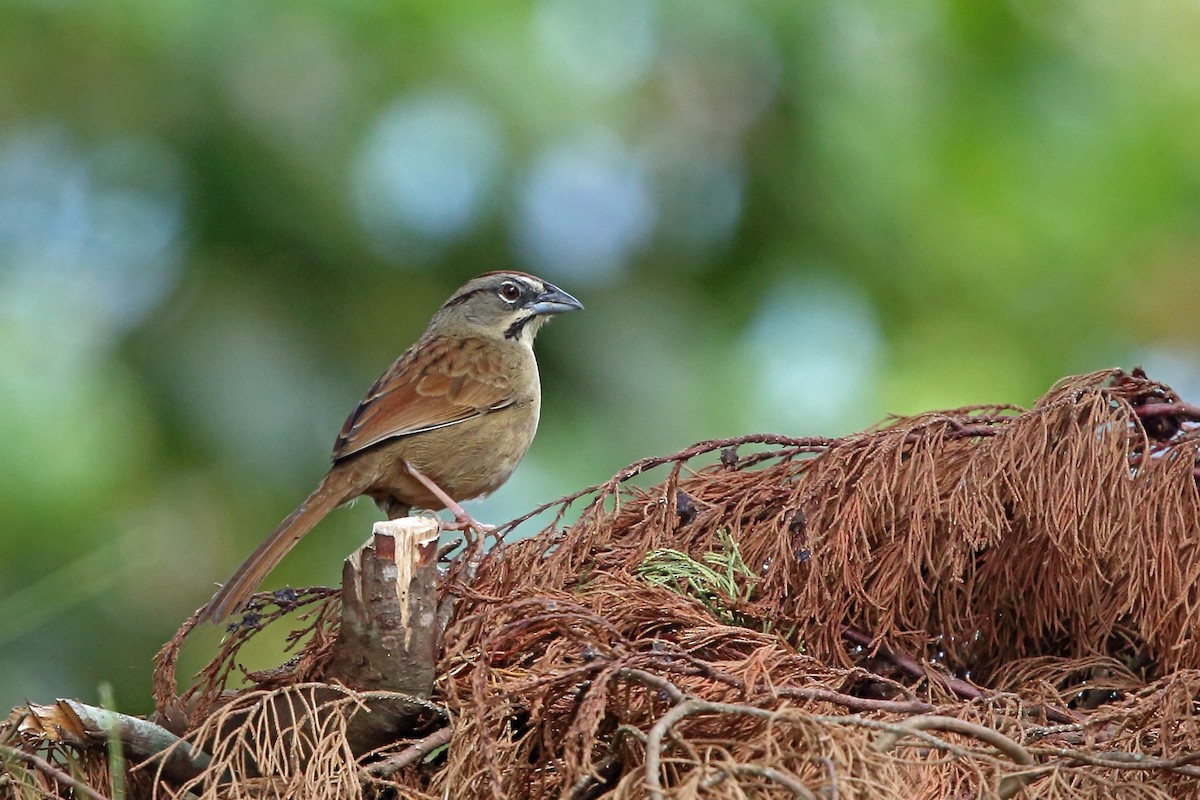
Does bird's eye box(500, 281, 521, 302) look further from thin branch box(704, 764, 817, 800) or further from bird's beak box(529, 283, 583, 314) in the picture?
thin branch box(704, 764, 817, 800)

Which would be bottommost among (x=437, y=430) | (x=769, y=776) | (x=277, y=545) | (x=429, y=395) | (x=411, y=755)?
(x=411, y=755)

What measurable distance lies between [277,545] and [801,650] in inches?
64.0

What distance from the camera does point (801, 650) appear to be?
2.77 meters

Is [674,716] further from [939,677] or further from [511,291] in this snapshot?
[511,291]

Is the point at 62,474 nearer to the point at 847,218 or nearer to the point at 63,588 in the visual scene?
the point at 63,588

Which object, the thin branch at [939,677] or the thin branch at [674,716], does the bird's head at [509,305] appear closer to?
the thin branch at [939,677]

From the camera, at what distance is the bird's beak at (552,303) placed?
16.7 ft

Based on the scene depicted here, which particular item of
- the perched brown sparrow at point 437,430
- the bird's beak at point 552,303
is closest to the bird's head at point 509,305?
the bird's beak at point 552,303

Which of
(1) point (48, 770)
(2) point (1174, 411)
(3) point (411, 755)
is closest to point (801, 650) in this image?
(3) point (411, 755)

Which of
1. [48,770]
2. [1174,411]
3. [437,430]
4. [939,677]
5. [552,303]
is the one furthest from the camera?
[552,303]

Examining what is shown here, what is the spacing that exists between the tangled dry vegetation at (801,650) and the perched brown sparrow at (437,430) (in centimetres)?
122

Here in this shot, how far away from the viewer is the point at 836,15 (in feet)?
28.3

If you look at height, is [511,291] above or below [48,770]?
Answer: above

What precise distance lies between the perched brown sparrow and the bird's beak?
22 cm
